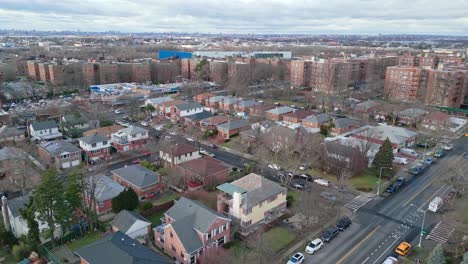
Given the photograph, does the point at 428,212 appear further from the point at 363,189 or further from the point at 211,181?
the point at 211,181

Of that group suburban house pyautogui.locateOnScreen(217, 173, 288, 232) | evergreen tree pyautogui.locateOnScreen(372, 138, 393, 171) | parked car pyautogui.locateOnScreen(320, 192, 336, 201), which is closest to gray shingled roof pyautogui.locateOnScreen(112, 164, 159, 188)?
suburban house pyautogui.locateOnScreen(217, 173, 288, 232)

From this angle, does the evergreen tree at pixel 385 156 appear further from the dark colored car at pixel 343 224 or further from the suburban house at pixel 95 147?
the suburban house at pixel 95 147

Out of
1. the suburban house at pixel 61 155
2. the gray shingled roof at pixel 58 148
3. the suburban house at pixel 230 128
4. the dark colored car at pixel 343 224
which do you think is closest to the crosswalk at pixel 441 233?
the dark colored car at pixel 343 224

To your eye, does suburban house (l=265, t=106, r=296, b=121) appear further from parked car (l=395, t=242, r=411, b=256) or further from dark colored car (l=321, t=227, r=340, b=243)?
parked car (l=395, t=242, r=411, b=256)

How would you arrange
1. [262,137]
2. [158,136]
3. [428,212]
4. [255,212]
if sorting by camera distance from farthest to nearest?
[158,136], [262,137], [428,212], [255,212]

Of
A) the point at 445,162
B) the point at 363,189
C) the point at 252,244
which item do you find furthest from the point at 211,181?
the point at 445,162
